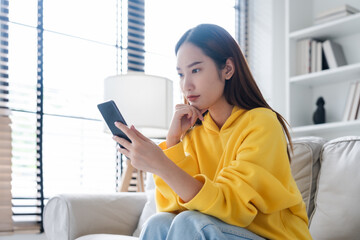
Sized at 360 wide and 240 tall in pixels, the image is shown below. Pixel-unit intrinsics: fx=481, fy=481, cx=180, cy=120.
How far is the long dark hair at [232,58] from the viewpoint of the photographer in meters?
1.40

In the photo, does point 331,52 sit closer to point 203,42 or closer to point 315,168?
point 315,168

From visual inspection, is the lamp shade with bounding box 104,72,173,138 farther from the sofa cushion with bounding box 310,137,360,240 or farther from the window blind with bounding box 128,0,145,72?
the sofa cushion with bounding box 310,137,360,240

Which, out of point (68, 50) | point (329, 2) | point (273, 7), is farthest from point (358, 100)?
point (68, 50)

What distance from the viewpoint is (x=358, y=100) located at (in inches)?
118

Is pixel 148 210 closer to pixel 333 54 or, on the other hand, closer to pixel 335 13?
pixel 333 54

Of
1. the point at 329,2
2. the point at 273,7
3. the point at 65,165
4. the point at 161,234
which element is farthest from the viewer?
the point at 273,7

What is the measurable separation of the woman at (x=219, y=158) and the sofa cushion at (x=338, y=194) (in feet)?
1.21

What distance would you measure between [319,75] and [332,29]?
323 mm

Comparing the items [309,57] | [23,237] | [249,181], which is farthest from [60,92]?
[249,181]

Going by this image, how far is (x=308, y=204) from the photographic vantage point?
1814 mm

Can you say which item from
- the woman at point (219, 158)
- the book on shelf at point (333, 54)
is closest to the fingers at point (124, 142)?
the woman at point (219, 158)

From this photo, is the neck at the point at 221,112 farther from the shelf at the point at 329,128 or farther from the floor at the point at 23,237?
the shelf at the point at 329,128

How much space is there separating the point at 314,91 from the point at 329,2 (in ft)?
2.11

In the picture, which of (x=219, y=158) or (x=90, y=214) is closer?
(x=219, y=158)
